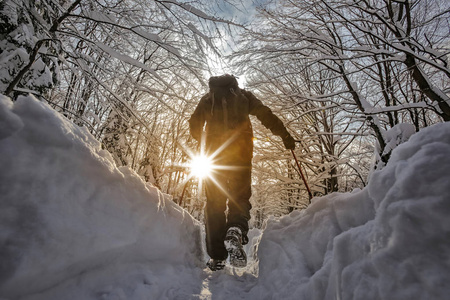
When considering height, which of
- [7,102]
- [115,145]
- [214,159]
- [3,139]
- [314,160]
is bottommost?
[3,139]

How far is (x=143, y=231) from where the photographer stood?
4.57 feet

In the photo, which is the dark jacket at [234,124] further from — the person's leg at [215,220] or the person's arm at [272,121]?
the person's leg at [215,220]

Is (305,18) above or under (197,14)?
above

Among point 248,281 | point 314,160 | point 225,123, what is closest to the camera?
point 248,281

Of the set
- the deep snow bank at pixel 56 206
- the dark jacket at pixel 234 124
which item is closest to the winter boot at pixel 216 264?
the deep snow bank at pixel 56 206

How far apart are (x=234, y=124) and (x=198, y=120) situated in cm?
55

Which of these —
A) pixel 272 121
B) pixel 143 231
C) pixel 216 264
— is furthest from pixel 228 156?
pixel 143 231

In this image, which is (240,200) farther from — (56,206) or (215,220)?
(56,206)

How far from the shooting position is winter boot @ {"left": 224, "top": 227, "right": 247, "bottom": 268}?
1.90 metres

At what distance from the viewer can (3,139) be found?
2.94 ft

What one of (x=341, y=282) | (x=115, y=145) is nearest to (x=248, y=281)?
(x=341, y=282)

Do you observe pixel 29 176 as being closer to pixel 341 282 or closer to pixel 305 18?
pixel 341 282

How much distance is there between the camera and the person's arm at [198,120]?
Answer: 275 centimetres

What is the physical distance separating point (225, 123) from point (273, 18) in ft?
7.65
